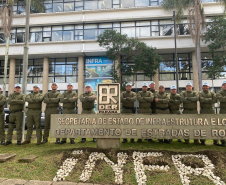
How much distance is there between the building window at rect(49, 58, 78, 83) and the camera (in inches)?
771

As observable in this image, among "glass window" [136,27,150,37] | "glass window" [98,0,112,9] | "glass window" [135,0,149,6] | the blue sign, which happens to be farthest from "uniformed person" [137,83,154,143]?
"glass window" [98,0,112,9]

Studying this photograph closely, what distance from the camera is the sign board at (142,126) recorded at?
4.34 metres

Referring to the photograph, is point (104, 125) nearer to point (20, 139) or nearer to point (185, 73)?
point (20, 139)

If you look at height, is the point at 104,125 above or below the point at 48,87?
below

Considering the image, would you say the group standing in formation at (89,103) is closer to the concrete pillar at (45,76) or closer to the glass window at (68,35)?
the concrete pillar at (45,76)

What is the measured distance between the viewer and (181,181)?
10.5 ft

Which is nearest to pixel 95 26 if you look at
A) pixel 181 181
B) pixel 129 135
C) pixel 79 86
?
pixel 79 86

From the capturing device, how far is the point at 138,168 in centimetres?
363

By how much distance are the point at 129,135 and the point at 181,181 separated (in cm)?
162

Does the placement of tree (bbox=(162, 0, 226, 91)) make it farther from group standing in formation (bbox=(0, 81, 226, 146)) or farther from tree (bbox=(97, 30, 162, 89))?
group standing in formation (bbox=(0, 81, 226, 146))

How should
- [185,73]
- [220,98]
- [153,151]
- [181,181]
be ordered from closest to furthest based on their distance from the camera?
[181,181], [153,151], [220,98], [185,73]

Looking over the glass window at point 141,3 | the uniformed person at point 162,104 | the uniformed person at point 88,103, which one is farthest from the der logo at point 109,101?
the glass window at point 141,3

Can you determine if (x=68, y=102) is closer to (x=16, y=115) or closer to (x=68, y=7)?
(x=16, y=115)

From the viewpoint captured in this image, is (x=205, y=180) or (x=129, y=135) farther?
(x=129, y=135)
